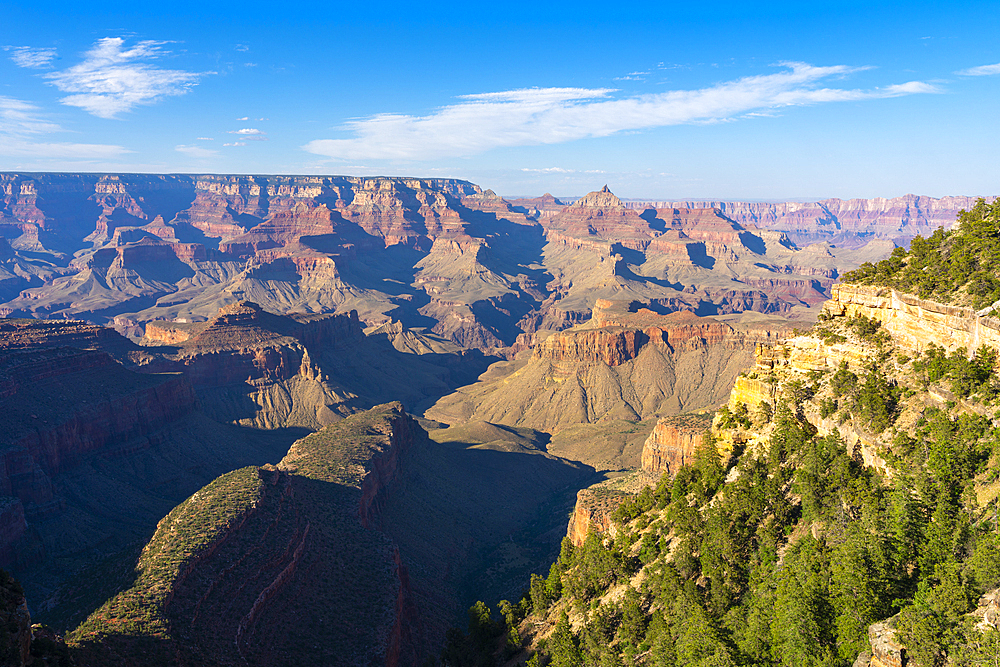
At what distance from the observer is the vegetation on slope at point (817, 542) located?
2577 cm

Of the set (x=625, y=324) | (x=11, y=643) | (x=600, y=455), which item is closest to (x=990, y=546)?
(x=11, y=643)

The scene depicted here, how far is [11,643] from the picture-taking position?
2853 cm

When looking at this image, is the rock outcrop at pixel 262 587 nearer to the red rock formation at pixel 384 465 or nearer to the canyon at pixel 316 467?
the canyon at pixel 316 467

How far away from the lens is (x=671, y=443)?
96.1 m

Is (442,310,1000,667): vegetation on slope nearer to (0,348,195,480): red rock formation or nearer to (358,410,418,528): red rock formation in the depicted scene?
(358,410,418,528): red rock formation

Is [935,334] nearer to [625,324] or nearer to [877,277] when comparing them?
[877,277]

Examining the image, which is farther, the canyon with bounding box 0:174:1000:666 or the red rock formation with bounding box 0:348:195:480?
the red rock formation with bounding box 0:348:195:480

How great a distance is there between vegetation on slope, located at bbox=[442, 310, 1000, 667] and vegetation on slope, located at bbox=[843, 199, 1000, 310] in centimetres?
347

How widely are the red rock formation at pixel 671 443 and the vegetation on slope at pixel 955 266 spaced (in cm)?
5134

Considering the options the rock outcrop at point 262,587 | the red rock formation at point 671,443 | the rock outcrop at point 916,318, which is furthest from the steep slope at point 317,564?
the rock outcrop at point 916,318

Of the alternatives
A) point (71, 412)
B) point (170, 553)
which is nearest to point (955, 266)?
point (170, 553)

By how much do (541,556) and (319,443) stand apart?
119 feet

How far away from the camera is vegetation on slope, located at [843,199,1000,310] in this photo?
34.8 metres

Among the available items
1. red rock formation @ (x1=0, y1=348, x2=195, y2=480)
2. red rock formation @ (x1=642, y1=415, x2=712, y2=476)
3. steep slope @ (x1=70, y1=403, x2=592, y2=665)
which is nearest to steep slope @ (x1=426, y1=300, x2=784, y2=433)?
red rock formation @ (x1=642, y1=415, x2=712, y2=476)
